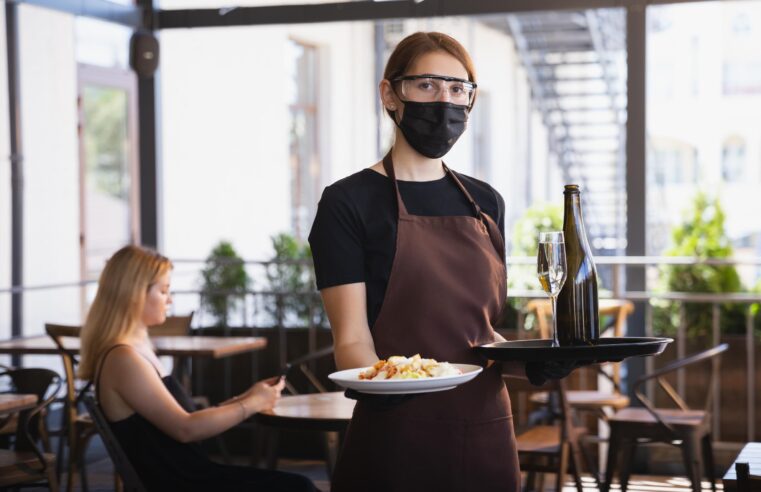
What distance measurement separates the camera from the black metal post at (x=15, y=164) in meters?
7.62

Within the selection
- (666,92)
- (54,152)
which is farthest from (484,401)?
(666,92)

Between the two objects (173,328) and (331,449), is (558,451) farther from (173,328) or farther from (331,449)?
(173,328)

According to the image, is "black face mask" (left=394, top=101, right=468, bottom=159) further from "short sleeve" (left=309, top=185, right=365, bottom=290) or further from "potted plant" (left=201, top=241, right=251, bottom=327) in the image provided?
"potted plant" (left=201, top=241, right=251, bottom=327)

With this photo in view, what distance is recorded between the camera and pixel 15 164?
25.1 ft

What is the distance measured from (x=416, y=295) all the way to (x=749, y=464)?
820 millimetres

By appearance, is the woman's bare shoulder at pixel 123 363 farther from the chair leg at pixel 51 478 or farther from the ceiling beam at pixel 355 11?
the ceiling beam at pixel 355 11

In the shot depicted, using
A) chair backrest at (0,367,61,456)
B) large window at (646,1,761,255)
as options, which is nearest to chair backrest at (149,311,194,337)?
chair backrest at (0,367,61,456)

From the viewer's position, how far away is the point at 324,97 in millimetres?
12633

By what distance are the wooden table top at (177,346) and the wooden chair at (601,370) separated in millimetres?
1422

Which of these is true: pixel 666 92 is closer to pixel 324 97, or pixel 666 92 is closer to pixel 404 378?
pixel 324 97

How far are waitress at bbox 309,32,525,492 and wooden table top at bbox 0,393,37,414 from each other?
76.1 inches

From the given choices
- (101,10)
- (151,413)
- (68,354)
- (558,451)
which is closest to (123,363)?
(151,413)

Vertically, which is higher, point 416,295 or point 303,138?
point 303,138

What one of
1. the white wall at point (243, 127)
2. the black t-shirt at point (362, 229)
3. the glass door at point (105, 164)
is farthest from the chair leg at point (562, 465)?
the white wall at point (243, 127)
